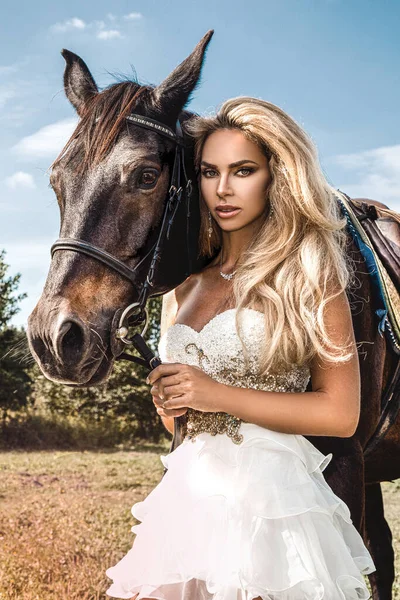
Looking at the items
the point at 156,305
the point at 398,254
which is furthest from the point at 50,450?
the point at 398,254

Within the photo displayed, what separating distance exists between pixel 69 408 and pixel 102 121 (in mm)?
18566

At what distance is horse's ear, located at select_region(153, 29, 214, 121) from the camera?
2.60m

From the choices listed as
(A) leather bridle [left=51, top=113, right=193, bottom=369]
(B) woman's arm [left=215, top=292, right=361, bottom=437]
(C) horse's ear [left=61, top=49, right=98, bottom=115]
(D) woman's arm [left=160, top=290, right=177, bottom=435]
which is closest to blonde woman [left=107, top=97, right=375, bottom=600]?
(B) woman's arm [left=215, top=292, right=361, bottom=437]

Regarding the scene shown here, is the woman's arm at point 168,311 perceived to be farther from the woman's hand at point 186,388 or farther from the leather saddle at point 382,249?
the leather saddle at point 382,249

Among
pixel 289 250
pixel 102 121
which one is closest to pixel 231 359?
pixel 289 250

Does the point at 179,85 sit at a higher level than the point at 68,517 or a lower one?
higher

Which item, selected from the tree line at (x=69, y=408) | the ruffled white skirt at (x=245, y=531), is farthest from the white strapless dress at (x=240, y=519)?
the tree line at (x=69, y=408)

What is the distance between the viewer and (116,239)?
2357 mm

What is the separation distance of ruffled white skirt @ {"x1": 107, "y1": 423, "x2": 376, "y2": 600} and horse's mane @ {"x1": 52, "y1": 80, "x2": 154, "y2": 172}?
1122mm

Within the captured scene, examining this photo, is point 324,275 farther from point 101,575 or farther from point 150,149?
point 101,575

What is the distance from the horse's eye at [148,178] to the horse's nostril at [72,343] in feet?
2.07

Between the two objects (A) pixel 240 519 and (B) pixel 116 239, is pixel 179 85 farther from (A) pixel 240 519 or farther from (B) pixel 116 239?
(A) pixel 240 519

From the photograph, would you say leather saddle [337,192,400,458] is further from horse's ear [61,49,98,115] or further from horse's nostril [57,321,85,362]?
horse's nostril [57,321,85,362]

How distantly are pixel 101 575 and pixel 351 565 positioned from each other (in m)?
4.77
